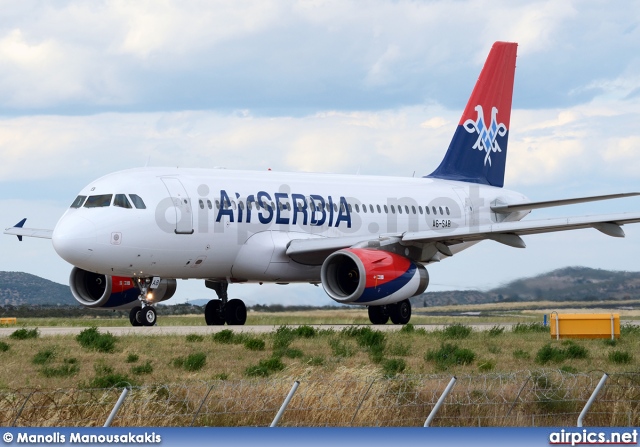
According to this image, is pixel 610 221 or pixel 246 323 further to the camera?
pixel 246 323

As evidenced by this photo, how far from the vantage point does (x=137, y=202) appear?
2825 centimetres

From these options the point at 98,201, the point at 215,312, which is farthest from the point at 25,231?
the point at 98,201

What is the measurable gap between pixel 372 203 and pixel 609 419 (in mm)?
20462

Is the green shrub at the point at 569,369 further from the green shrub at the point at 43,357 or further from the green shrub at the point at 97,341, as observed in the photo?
the green shrub at the point at 43,357

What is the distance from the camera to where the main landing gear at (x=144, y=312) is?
28.9 metres

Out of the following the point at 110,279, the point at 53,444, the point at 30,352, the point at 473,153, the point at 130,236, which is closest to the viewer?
the point at 53,444

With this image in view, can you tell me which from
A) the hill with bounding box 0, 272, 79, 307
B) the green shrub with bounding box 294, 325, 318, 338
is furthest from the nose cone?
the hill with bounding box 0, 272, 79, 307

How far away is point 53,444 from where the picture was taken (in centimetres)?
1031

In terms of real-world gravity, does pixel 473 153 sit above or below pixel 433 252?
above

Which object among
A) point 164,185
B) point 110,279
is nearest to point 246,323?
point 110,279

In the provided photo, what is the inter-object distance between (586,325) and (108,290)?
1238cm

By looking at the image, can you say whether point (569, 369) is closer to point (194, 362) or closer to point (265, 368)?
point (265, 368)

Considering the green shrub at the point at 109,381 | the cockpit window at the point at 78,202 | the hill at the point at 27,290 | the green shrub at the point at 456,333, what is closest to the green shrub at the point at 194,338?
the green shrub at the point at 456,333

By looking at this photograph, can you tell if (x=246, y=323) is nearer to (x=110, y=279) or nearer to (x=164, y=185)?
(x=110, y=279)
